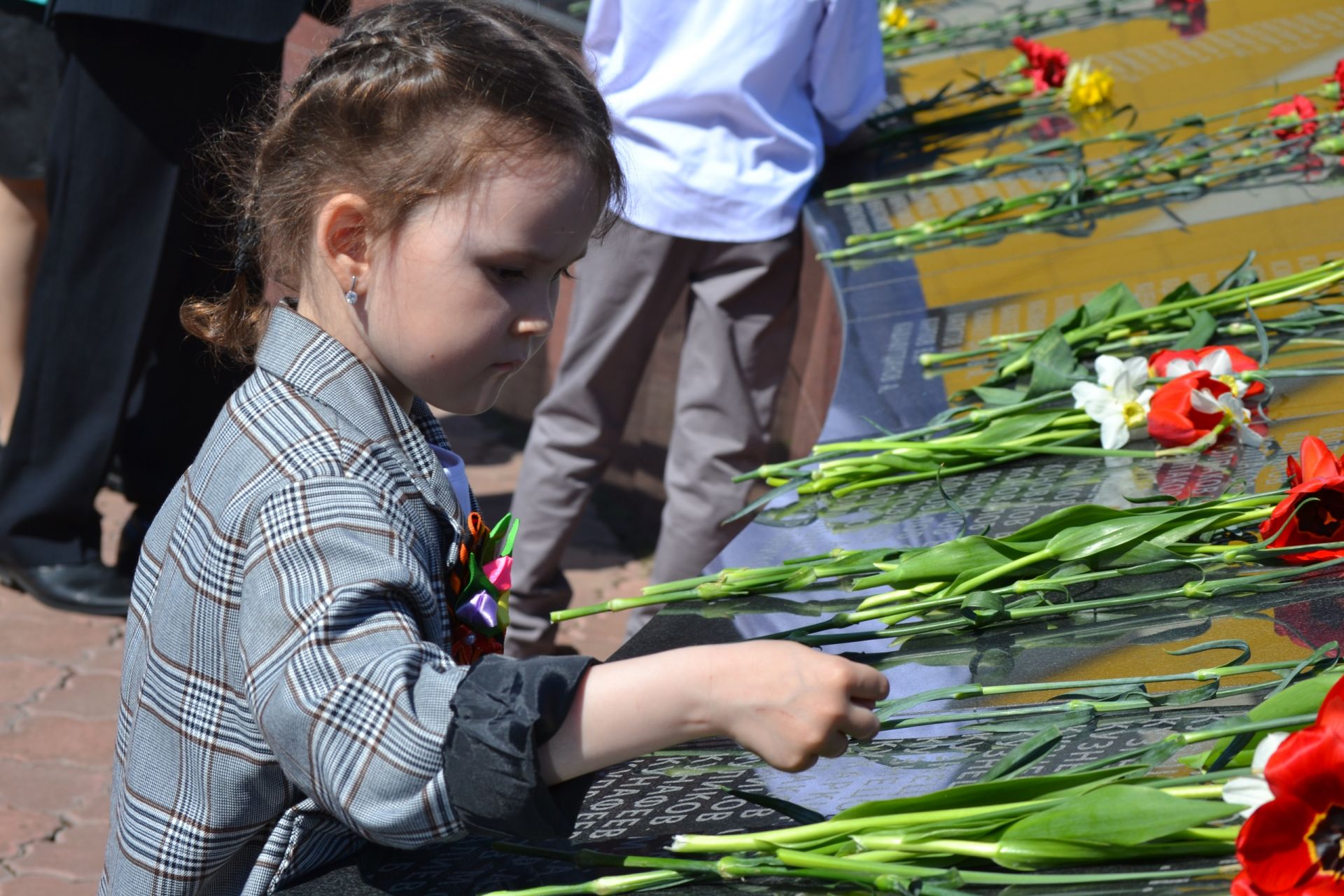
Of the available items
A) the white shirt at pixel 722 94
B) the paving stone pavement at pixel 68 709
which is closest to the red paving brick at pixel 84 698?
the paving stone pavement at pixel 68 709

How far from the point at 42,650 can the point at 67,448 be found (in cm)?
52

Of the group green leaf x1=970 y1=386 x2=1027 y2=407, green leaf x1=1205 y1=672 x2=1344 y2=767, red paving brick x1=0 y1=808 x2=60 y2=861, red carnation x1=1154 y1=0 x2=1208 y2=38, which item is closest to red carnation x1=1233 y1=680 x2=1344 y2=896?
green leaf x1=1205 y1=672 x2=1344 y2=767

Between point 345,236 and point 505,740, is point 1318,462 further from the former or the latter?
point 345,236

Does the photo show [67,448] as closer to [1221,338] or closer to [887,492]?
[887,492]

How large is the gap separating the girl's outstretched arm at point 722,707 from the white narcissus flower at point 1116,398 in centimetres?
82

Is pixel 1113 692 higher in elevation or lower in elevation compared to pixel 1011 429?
higher

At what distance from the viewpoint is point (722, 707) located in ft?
3.26

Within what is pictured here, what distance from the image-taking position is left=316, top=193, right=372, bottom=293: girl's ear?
1.30 metres

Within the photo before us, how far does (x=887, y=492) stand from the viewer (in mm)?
1762

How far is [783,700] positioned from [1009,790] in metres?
0.17

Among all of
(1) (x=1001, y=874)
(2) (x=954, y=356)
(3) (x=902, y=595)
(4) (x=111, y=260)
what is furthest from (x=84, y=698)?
(1) (x=1001, y=874)

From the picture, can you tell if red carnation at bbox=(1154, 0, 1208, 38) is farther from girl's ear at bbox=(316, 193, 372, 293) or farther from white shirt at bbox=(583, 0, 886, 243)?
girl's ear at bbox=(316, 193, 372, 293)

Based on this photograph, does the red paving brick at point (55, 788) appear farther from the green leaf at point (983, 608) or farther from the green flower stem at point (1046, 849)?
the green flower stem at point (1046, 849)

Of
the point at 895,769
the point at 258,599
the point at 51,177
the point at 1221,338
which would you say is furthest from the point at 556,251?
the point at 51,177
